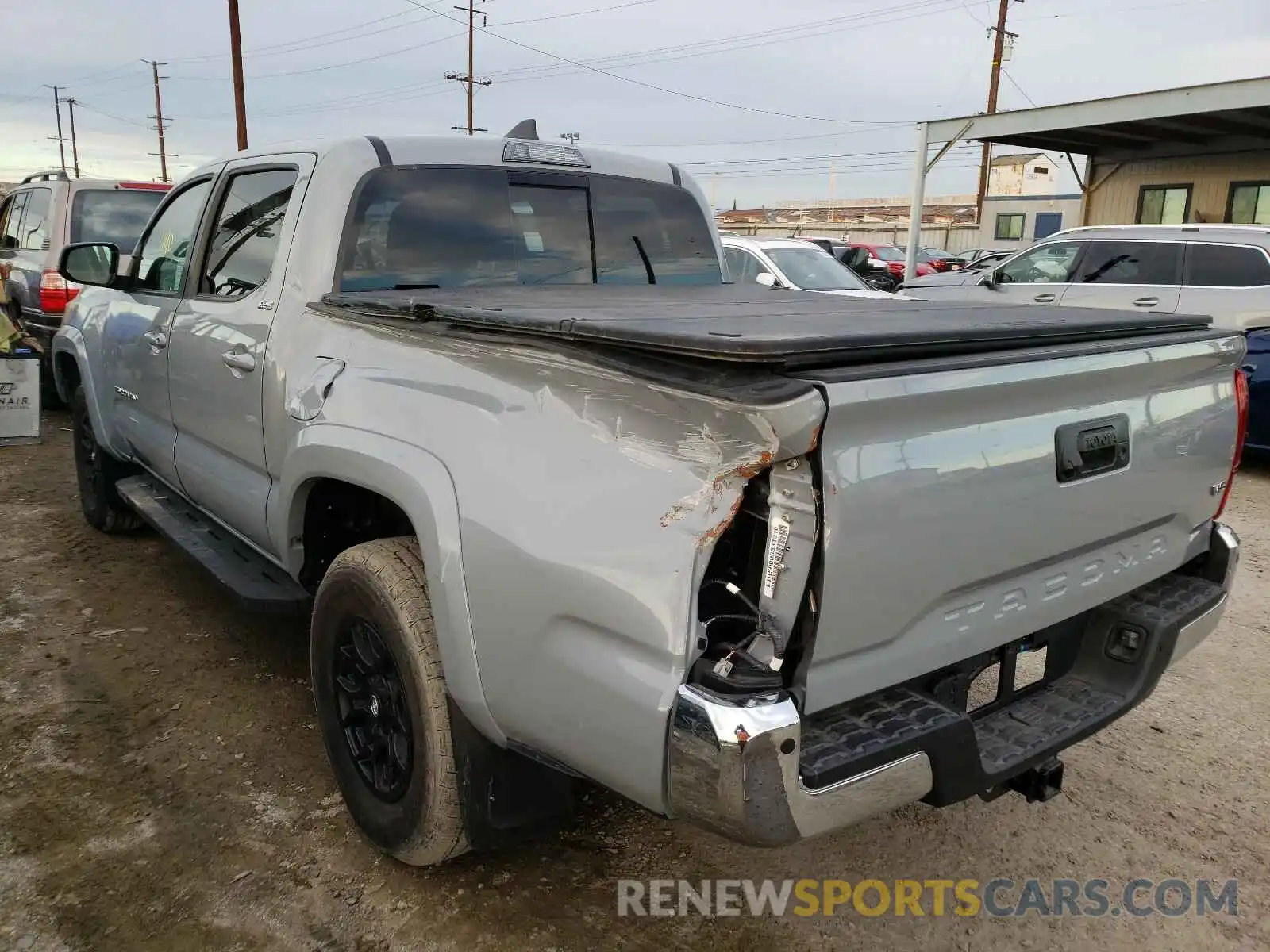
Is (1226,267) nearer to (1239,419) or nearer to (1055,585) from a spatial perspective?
(1239,419)

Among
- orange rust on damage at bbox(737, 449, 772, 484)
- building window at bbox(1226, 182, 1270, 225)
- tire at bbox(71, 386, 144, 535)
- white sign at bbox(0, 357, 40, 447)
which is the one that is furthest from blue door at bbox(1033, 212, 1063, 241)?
orange rust on damage at bbox(737, 449, 772, 484)

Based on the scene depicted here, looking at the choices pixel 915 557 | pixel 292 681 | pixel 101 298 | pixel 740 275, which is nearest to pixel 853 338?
pixel 915 557

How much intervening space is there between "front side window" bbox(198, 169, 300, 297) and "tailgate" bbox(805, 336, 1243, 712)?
2301mm

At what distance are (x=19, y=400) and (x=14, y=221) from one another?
3.30m

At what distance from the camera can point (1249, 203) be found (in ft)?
54.0

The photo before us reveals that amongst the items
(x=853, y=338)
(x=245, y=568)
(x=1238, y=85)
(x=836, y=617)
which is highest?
(x=1238, y=85)

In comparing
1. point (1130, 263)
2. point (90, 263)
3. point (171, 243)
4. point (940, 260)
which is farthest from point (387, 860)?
point (940, 260)

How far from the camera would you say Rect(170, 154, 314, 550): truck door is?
313 centimetres

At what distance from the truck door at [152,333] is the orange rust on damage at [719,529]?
306 cm

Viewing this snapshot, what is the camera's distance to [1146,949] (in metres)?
2.39

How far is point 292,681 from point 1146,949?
119 inches

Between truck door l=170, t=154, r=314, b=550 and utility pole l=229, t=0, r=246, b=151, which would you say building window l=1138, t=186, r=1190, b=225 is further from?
utility pole l=229, t=0, r=246, b=151

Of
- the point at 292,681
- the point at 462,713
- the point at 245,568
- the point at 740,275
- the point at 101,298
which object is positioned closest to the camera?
the point at 462,713

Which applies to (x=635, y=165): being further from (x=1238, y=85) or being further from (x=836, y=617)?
(x=1238, y=85)
